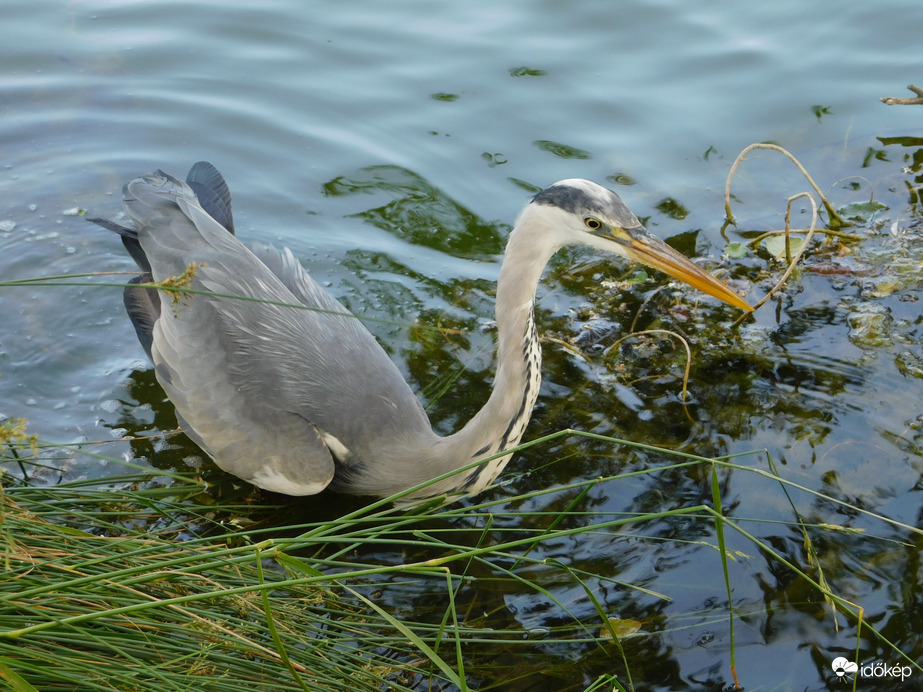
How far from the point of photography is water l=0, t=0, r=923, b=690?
3014 mm

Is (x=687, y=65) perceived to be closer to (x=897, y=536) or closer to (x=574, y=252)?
(x=574, y=252)

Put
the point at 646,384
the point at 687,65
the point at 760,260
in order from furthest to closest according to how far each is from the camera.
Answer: the point at 687,65 → the point at 760,260 → the point at 646,384

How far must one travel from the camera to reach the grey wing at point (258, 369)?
317 cm

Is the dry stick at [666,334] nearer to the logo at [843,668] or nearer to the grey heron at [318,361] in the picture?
the grey heron at [318,361]

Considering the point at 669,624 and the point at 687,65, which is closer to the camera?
the point at 669,624

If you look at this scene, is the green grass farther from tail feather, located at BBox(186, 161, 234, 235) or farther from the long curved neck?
tail feather, located at BBox(186, 161, 234, 235)

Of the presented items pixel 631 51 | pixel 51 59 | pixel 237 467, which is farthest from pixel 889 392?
pixel 51 59

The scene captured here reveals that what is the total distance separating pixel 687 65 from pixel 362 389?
11.5ft

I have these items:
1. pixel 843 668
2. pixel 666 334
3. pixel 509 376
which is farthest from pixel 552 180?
pixel 843 668

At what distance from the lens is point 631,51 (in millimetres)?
5723

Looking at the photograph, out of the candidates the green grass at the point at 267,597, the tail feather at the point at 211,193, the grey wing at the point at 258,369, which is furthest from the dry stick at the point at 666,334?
the tail feather at the point at 211,193

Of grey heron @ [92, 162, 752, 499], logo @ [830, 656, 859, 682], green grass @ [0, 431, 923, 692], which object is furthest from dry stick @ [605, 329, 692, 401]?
logo @ [830, 656, 859, 682]

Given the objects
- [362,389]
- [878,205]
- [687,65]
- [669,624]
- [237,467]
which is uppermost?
[687,65]

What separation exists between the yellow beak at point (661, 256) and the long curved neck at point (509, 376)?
251 mm
